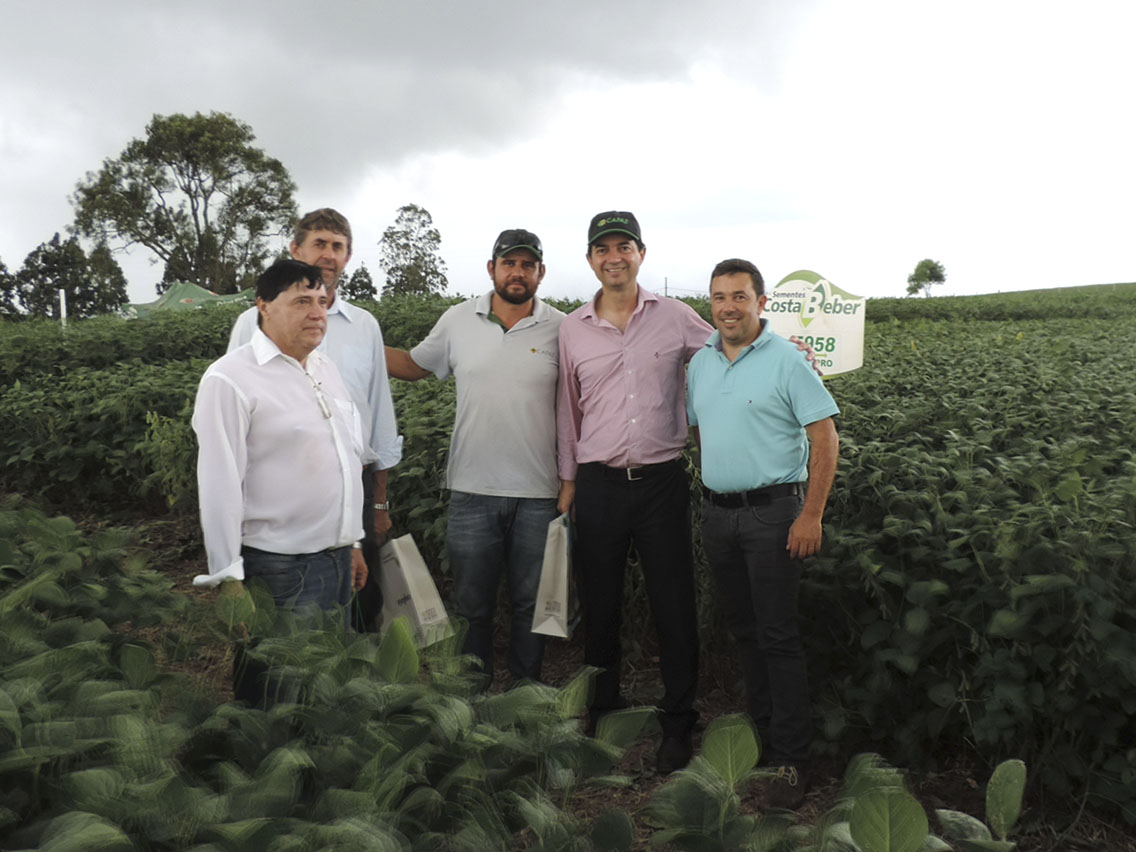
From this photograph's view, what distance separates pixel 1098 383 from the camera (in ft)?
20.7

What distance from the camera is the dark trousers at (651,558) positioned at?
4066 millimetres

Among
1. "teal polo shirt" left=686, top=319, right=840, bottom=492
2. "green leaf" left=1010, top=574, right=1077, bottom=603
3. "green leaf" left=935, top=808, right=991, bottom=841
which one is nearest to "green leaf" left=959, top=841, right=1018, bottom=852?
"green leaf" left=935, top=808, right=991, bottom=841

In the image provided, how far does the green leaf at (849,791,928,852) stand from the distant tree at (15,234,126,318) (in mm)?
52339

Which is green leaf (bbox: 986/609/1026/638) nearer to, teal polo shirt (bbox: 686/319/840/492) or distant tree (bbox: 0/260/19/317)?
teal polo shirt (bbox: 686/319/840/492)

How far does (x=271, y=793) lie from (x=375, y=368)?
3.17 meters

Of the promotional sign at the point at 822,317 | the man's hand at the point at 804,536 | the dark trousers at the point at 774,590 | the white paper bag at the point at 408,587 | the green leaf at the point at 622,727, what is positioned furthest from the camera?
the promotional sign at the point at 822,317

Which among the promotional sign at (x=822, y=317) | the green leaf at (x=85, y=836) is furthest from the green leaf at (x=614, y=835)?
the promotional sign at (x=822, y=317)

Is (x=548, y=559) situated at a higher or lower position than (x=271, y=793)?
lower

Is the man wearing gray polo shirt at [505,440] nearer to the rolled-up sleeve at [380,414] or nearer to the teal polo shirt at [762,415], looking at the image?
the rolled-up sleeve at [380,414]

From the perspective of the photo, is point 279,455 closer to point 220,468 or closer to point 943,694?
point 220,468

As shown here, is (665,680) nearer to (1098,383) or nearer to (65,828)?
(65,828)

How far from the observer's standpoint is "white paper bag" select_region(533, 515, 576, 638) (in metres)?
4.09

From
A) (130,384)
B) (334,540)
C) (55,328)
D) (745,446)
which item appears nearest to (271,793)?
(334,540)

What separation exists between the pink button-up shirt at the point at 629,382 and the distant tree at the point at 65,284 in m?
49.3
